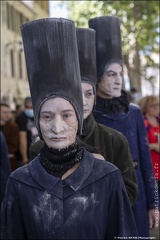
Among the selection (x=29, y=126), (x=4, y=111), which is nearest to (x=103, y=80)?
(x=4, y=111)

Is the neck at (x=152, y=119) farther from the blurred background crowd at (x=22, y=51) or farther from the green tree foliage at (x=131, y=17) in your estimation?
the green tree foliage at (x=131, y=17)

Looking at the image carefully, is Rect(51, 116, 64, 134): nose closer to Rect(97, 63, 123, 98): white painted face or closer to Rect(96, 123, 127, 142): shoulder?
Rect(96, 123, 127, 142): shoulder

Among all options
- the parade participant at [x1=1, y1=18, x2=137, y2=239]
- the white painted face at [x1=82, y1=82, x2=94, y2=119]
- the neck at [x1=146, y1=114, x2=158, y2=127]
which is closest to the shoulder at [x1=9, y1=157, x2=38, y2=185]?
the parade participant at [x1=1, y1=18, x2=137, y2=239]

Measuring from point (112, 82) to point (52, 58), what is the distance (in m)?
1.69

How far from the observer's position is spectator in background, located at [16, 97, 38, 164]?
981cm

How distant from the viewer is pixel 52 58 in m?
3.12

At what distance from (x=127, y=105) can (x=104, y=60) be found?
0.41 m

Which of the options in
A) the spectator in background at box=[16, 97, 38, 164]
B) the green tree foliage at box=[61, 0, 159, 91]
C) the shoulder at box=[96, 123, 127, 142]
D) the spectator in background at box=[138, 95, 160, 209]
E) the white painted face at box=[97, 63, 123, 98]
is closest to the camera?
the shoulder at box=[96, 123, 127, 142]

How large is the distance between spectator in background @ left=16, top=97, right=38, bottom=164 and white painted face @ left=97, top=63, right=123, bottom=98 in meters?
5.09

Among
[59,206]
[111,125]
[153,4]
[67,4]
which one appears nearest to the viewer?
[59,206]

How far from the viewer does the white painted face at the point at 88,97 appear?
4021mm

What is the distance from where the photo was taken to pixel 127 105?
194 inches

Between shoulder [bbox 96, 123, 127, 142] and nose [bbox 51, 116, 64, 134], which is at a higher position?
nose [bbox 51, 116, 64, 134]

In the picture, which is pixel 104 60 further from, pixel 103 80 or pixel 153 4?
pixel 153 4
